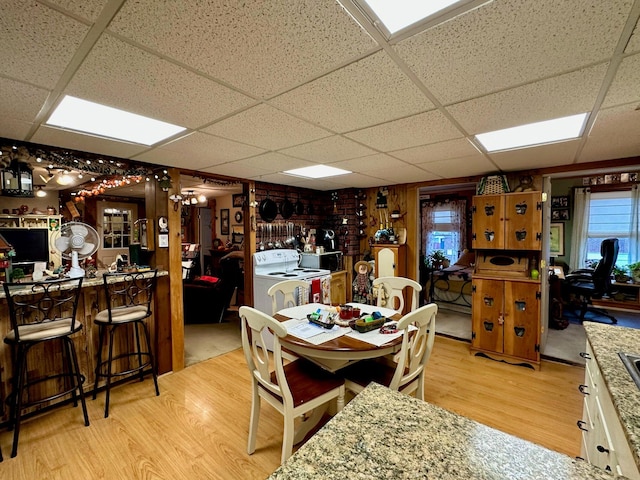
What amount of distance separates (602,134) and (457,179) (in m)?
1.78

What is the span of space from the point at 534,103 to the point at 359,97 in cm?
95

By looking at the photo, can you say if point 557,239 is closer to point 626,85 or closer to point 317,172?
point 317,172

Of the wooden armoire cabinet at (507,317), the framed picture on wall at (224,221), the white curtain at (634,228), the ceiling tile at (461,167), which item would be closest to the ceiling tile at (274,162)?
the ceiling tile at (461,167)

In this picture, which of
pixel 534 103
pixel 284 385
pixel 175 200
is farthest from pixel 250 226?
pixel 534 103

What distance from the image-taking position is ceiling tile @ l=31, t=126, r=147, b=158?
1.99 m

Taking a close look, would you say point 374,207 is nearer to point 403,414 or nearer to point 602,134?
point 602,134

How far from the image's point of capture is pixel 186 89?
139 cm

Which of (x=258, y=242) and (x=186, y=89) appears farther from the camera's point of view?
(x=258, y=242)

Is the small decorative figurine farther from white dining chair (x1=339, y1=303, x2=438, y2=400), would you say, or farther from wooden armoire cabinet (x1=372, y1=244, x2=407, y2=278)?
white dining chair (x1=339, y1=303, x2=438, y2=400)

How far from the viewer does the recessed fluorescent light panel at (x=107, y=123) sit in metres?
1.63

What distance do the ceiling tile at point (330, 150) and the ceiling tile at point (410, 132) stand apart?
4.7 inches

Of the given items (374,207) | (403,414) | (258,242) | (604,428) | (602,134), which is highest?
(602,134)

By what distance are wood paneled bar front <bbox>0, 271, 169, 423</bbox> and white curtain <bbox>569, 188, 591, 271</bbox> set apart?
6958 mm

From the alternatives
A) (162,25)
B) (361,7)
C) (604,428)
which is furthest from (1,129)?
(604,428)
